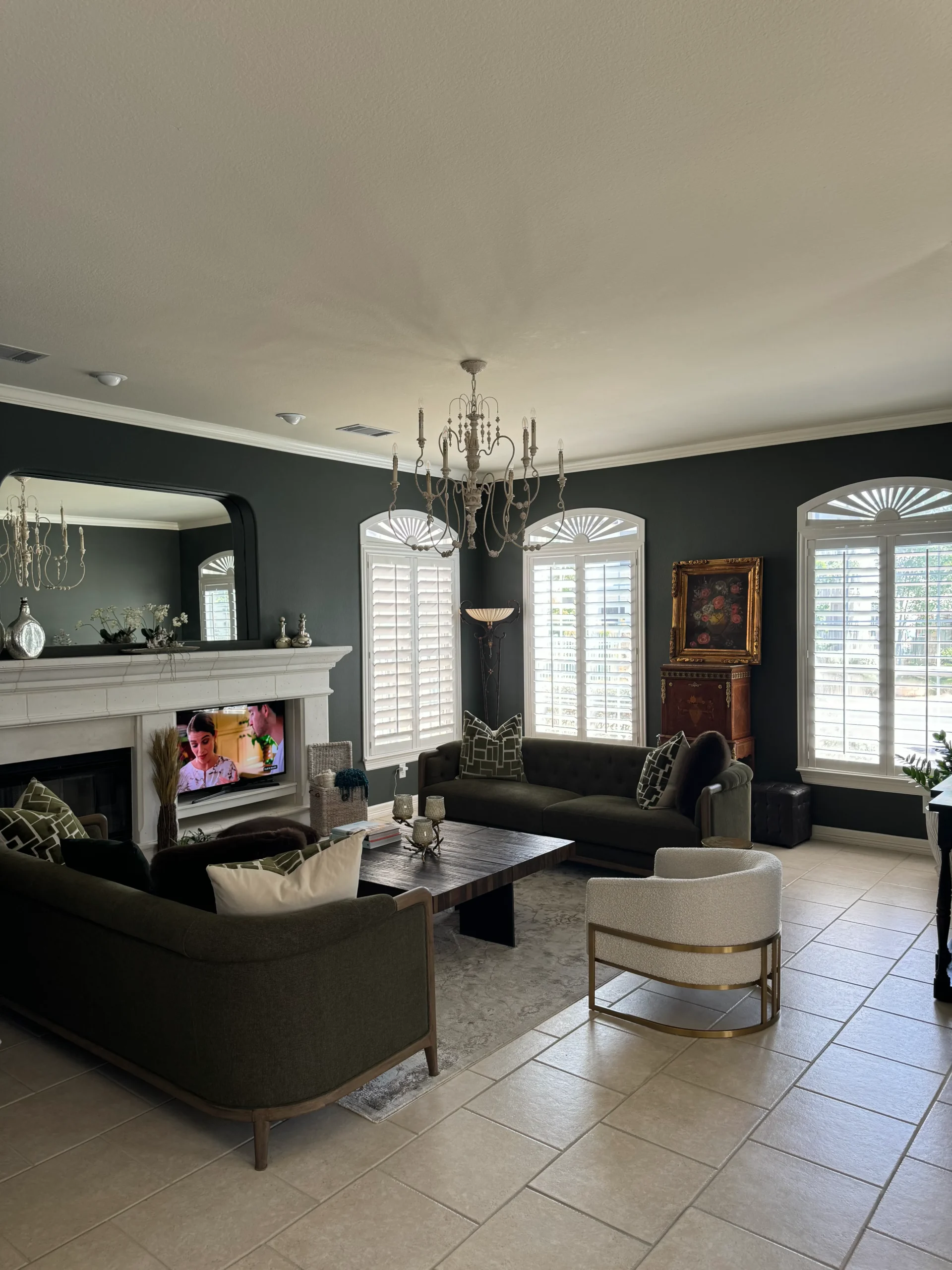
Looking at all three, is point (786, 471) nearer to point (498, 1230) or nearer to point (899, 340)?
point (899, 340)

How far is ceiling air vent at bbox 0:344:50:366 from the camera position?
14.4ft

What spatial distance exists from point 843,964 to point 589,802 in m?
1.97

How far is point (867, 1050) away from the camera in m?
3.32

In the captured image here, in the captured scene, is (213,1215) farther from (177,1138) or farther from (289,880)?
(289,880)

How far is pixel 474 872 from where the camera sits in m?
4.12

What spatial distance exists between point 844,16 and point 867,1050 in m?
3.32

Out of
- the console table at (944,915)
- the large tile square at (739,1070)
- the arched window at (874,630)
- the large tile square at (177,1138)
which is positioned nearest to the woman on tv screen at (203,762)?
the large tile square at (177,1138)

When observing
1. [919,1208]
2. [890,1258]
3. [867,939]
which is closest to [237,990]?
[890,1258]

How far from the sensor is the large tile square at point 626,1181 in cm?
240

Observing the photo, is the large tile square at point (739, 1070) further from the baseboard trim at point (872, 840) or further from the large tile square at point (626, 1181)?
the baseboard trim at point (872, 840)

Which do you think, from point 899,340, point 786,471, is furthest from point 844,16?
→ point 786,471

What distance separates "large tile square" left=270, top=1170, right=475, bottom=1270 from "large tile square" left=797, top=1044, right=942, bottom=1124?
56.2 inches

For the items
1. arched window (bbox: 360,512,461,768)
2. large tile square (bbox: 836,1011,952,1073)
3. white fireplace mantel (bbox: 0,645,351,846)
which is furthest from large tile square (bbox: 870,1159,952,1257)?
arched window (bbox: 360,512,461,768)

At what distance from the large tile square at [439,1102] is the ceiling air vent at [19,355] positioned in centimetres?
388
